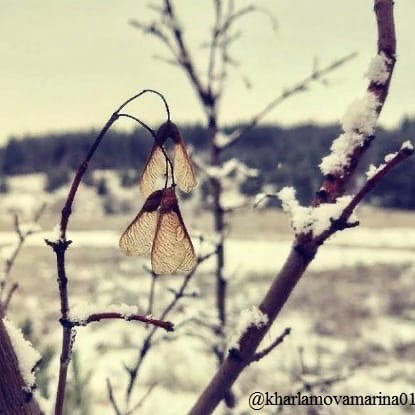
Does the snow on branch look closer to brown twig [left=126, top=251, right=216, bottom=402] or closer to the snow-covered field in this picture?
brown twig [left=126, top=251, right=216, bottom=402]

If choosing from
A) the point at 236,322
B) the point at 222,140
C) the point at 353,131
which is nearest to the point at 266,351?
the point at 353,131

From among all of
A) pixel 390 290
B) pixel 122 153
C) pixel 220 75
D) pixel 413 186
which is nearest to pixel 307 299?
pixel 390 290

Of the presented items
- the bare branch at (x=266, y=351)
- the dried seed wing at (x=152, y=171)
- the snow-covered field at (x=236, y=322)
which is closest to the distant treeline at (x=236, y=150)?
the snow-covered field at (x=236, y=322)

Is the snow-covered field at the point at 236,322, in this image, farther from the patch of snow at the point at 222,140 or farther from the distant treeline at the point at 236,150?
the distant treeline at the point at 236,150

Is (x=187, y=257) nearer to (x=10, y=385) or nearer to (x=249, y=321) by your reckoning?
(x=249, y=321)

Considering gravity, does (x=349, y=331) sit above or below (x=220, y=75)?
below

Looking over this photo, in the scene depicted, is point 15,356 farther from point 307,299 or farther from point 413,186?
point 413,186

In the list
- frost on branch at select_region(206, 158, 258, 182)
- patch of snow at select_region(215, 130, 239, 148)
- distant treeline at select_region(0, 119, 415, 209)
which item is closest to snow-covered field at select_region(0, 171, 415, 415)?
frost on branch at select_region(206, 158, 258, 182)
